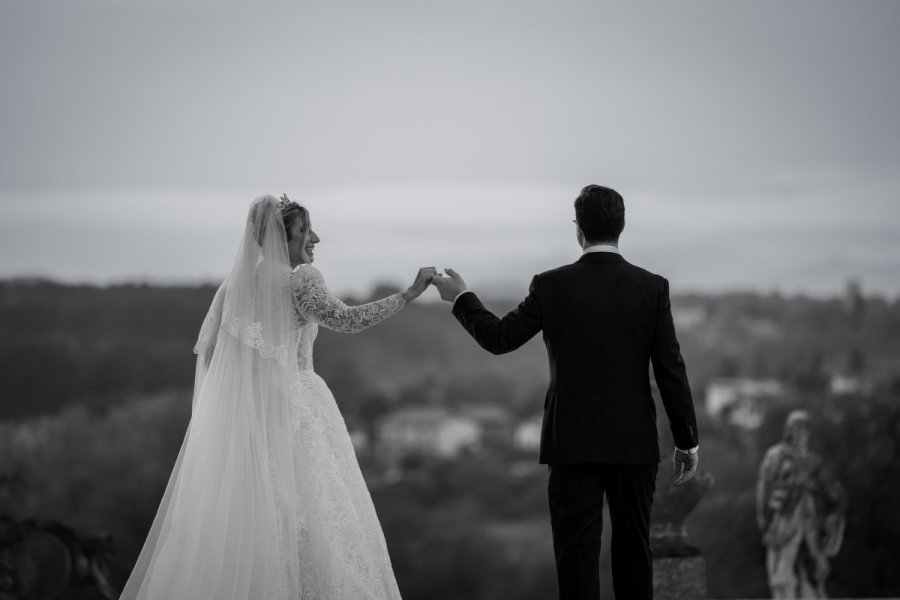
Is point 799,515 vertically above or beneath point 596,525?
beneath

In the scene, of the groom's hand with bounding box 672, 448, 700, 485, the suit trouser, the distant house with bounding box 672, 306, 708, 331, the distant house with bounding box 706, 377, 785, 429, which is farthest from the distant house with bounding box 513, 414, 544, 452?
the suit trouser

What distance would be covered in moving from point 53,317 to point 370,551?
37.8 metres

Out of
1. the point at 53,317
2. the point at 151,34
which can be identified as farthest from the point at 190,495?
the point at 53,317

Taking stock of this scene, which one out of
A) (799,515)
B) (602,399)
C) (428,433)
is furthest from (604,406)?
(428,433)

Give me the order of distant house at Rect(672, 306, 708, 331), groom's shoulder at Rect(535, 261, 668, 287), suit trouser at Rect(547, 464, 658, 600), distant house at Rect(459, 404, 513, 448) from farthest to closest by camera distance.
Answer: distant house at Rect(459, 404, 513, 448) < distant house at Rect(672, 306, 708, 331) < groom's shoulder at Rect(535, 261, 668, 287) < suit trouser at Rect(547, 464, 658, 600)

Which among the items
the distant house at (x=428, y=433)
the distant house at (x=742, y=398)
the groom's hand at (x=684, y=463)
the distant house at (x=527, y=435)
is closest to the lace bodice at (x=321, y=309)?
the groom's hand at (x=684, y=463)

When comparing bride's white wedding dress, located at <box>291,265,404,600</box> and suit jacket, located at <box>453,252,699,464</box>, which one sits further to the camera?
bride's white wedding dress, located at <box>291,265,404,600</box>

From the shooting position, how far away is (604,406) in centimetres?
366

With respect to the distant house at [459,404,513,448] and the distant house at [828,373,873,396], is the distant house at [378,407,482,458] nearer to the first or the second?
the distant house at [459,404,513,448]

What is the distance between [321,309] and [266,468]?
0.66 meters

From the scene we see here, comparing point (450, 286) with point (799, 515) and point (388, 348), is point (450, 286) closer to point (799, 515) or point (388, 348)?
point (799, 515)

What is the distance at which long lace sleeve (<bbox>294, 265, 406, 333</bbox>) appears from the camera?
4.21 metres

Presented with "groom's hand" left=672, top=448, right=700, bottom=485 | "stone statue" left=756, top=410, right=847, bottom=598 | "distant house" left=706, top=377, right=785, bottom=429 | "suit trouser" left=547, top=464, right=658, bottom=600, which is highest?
"groom's hand" left=672, top=448, right=700, bottom=485

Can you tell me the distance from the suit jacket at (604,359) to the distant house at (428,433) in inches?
1465
